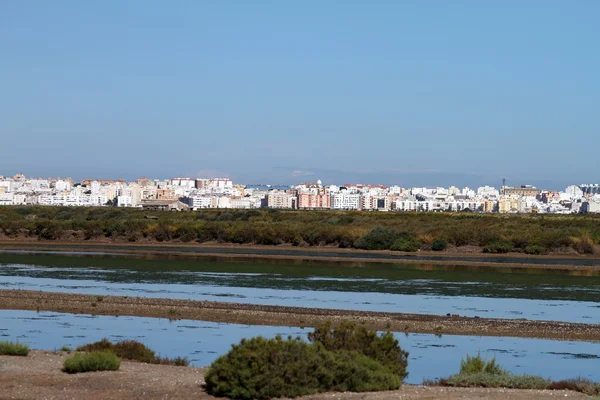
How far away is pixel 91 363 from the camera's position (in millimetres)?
15375

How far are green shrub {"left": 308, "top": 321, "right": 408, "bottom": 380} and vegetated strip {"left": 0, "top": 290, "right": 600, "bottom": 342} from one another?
8.27m

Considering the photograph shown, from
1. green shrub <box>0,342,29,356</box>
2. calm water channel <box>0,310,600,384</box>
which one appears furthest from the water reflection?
green shrub <box>0,342,29,356</box>

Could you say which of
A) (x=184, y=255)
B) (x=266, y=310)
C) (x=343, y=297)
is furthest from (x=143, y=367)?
(x=184, y=255)

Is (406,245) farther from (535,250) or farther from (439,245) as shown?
(535,250)

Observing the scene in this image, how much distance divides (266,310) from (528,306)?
28.6 ft

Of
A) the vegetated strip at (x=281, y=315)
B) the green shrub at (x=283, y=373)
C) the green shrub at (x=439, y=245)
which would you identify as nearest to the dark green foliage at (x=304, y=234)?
the green shrub at (x=439, y=245)

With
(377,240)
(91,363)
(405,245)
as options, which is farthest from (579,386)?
(377,240)

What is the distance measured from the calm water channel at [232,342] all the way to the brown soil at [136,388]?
2.60 meters

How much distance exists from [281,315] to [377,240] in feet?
125

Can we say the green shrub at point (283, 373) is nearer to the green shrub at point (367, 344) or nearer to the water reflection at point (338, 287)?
the green shrub at point (367, 344)

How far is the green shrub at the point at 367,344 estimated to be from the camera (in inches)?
608

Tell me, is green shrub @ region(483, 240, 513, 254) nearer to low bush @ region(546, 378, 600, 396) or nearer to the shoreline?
the shoreline

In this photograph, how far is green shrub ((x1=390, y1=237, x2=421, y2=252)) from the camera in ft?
203

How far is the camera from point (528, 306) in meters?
30.2
